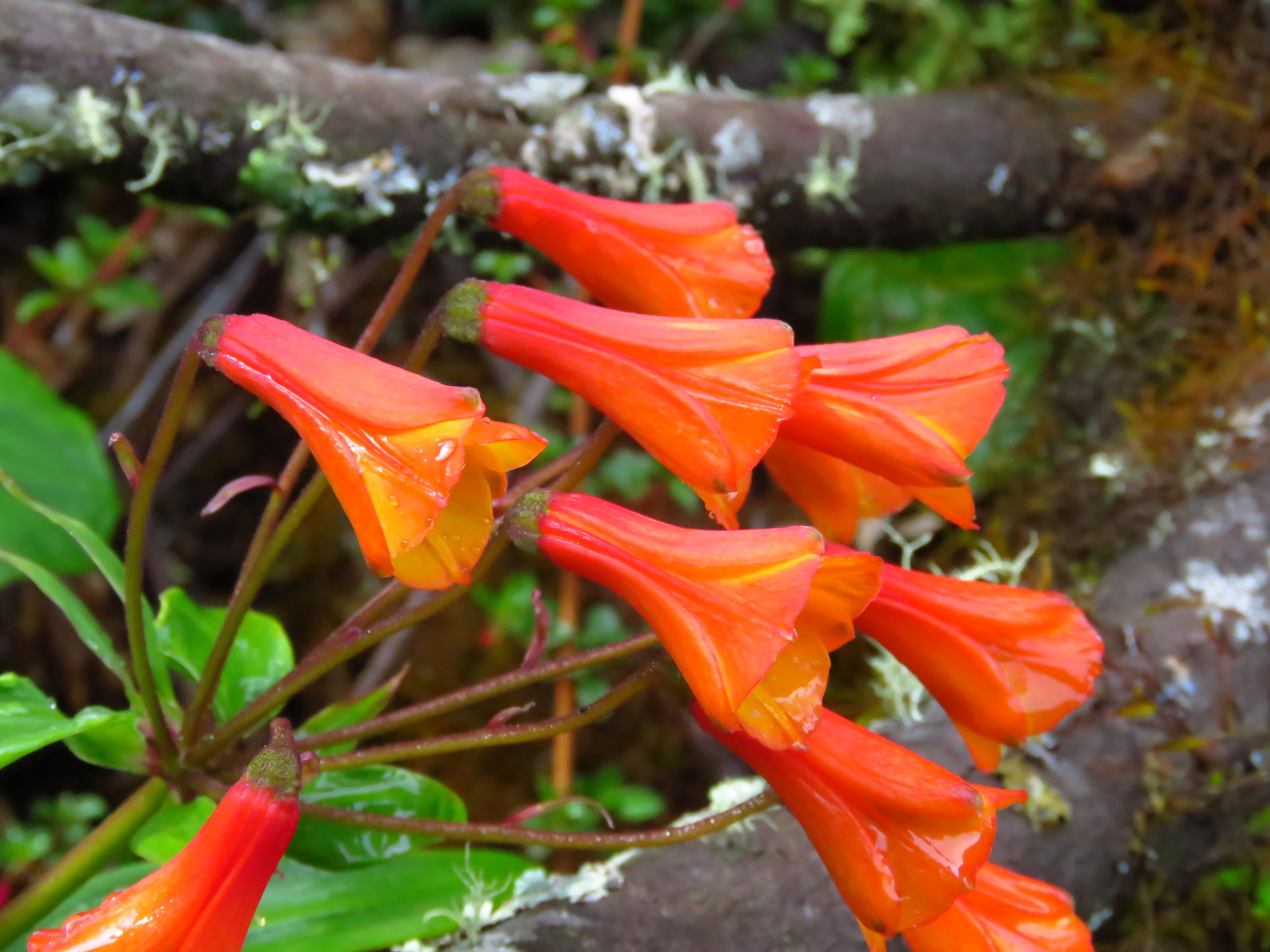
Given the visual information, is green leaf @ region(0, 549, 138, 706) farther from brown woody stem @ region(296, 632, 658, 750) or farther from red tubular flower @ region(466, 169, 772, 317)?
red tubular flower @ region(466, 169, 772, 317)

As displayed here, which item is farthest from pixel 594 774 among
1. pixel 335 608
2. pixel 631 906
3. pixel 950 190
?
pixel 950 190

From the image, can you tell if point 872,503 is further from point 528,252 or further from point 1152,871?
point 528,252

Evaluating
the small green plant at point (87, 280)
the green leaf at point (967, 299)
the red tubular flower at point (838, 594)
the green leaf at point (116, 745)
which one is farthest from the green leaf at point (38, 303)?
the red tubular flower at point (838, 594)

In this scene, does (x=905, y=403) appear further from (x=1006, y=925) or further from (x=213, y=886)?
(x=213, y=886)

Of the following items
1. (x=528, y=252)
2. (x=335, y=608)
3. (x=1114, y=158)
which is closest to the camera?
(x=528, y=252)

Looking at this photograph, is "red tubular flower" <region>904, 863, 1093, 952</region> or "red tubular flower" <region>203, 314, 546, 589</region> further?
"red tubular flower" <region>904, 863, 1093, 952</region>

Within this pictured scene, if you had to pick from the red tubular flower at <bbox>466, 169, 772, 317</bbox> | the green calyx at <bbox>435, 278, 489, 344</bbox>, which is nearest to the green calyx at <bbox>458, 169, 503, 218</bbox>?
the red tubular flower at <bbox>466, 169, 772, 317</bbox>
